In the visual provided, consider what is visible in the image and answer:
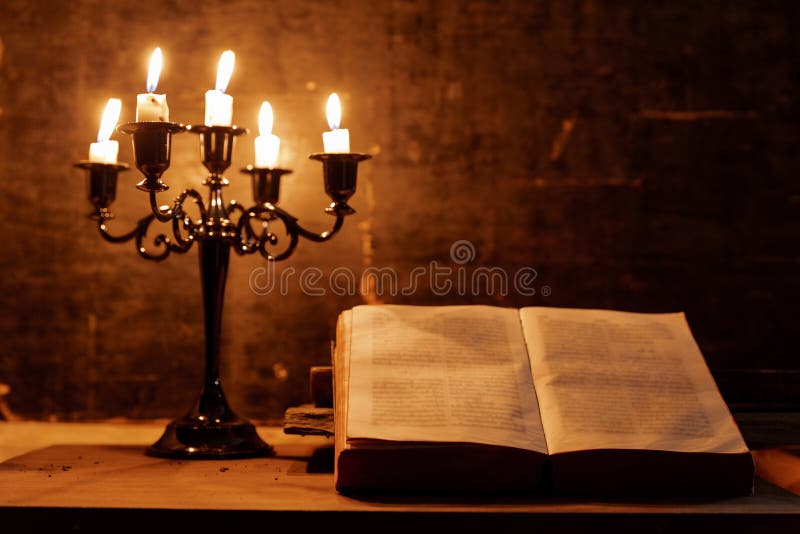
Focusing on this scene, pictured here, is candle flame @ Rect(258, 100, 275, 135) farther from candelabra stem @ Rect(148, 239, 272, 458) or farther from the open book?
the open book

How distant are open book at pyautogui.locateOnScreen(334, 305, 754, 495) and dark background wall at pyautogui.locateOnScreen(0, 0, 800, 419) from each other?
90 centimetres

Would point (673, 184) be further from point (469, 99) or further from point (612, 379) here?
point (612, 379)

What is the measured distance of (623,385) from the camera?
1.46m

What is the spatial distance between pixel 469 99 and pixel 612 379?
124cm

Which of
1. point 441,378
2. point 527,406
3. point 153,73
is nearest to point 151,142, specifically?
point 153,73

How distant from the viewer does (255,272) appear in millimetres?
2473

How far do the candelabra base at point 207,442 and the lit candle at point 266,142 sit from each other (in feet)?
1.97

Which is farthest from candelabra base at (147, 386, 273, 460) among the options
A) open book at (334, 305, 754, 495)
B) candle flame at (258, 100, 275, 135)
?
candle flame at (258, 100, 275, 135)

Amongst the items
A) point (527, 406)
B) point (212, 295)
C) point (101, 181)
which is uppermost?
point (101, 181)

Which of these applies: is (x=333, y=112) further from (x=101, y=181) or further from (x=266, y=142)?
(x=101, y=181)

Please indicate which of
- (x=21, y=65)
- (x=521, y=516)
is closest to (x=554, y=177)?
(x=521, y=516)

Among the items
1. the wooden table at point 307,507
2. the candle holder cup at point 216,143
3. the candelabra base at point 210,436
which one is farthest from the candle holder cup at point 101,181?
the wooden table at point 307,507

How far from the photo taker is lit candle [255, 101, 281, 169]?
6.19ft

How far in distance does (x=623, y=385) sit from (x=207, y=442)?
2.69 feet
